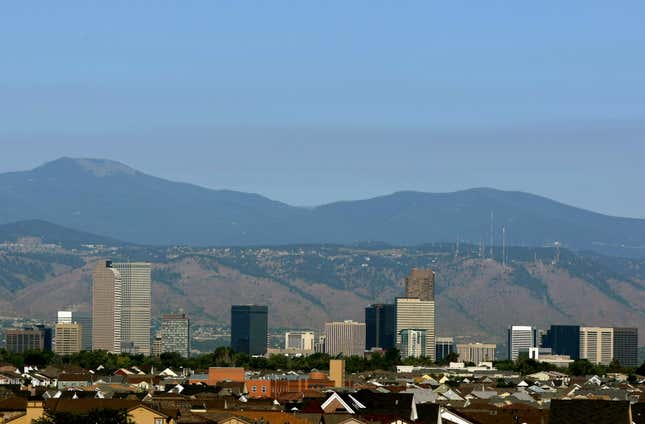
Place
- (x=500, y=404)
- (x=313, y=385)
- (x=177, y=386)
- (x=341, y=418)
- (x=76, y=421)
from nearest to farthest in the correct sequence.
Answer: (x=76, y=421), (x=341, y=418), (x=500, y=404), (x=177, y=386), (x=313, y=385)

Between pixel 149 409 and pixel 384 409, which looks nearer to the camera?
pixel 149 409

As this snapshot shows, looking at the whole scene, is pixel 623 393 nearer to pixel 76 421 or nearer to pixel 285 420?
pixel 285 420

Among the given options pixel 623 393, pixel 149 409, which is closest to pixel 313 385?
pixel 623 393

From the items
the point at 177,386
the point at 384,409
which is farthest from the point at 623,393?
the point at 384,409

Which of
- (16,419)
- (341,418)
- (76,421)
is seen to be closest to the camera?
(76,421)

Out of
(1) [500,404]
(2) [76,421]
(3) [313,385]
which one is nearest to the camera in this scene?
(2) [76,421]

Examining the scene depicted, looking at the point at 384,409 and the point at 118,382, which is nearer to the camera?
the point at 384,409

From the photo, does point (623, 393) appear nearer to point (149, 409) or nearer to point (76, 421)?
point (149, 409)

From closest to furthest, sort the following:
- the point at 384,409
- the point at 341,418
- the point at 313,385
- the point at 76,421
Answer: the point at 76,421
the point at 341,418
the point at 384,409
the point at 313,385
